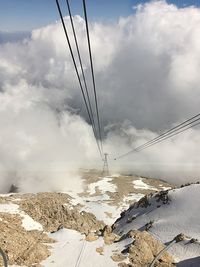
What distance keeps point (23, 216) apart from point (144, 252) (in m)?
85.2

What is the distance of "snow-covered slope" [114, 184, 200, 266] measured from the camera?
79.5 metres

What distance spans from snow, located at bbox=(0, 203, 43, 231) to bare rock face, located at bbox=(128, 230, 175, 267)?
67.0 metres

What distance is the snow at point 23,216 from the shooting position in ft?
451

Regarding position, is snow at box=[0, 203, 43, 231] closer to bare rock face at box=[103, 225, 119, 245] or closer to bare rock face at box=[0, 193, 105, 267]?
bare rock face at box=[0, 193, 105, 267]

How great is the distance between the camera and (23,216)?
146000mm

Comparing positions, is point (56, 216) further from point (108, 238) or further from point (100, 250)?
point (100, 250)

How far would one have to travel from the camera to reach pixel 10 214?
5546 inches

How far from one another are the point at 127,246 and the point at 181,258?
1256cm

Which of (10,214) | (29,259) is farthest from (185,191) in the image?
(10,214)

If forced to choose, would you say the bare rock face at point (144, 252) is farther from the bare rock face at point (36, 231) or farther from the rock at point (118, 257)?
the bare rock face at point (36, 231)

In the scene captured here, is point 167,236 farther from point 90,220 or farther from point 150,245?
point 90,220

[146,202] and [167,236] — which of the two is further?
[146,202]

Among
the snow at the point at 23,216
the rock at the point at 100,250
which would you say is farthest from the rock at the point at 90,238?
the snow at the point at 23,216

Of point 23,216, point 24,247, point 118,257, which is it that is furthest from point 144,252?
point 23,216
